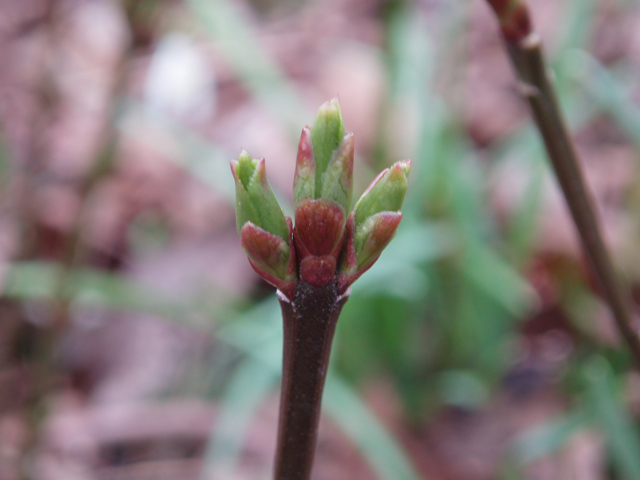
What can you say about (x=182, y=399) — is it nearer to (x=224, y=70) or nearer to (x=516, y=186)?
(x=516, y=186)

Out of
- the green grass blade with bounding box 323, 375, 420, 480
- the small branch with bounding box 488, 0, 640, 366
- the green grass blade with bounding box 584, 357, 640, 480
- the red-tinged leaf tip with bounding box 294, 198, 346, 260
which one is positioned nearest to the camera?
the red-tinged leaf tip with bounding box 294, 198, 346, 260

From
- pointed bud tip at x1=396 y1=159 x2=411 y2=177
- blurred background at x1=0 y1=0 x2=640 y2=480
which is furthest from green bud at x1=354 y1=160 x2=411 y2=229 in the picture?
blurred background at x1=0 y1=0 x2=640 y2=480

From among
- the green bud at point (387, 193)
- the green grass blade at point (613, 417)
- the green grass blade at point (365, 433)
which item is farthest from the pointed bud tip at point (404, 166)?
the green grass blade at point (365, 433)

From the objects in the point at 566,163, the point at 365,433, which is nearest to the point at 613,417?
the point at 365,433

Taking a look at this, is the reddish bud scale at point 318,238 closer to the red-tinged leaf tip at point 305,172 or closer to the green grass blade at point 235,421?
the red-tinged leaf tip at point 305,172

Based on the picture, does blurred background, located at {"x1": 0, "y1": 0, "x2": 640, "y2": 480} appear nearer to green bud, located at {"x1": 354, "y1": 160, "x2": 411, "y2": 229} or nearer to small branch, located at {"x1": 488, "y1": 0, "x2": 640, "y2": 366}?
small branch, located at {"x1": 488, "y1": 0, "x2": 640, "y2": 366}

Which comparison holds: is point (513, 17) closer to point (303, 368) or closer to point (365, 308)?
point (303, 368)

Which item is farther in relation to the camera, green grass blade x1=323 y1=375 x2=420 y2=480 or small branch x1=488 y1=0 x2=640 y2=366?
green grass blade x1=323 y1=375 x2=420 y2=480
